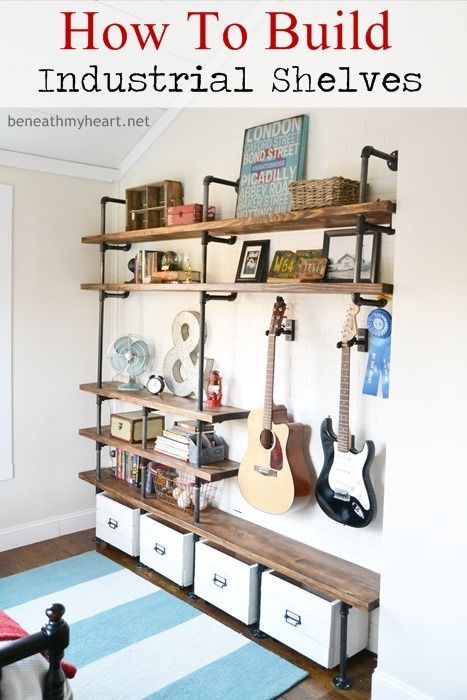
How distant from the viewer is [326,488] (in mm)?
2752

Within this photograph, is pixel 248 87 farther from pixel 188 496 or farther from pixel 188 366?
pixel 188 496

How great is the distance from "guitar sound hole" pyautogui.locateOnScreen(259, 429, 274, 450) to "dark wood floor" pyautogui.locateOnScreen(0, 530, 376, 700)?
0.85 metres

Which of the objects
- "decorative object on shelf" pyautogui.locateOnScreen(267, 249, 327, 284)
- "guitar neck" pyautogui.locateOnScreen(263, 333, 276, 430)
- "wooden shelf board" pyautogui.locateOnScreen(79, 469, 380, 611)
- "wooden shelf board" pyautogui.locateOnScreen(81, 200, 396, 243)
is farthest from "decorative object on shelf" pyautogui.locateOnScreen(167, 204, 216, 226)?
"wooden shelf board" pyautogui.locateOnScreen(79, 469, 380, 611)

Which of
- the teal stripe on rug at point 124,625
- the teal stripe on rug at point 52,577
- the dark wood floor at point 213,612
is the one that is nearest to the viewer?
the dark wood floor at point 213,612

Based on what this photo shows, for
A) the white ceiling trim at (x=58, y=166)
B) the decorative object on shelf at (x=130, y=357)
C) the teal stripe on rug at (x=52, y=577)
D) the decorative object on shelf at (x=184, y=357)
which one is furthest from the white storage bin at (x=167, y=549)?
the white ceiling trim at (x=58, y=166)

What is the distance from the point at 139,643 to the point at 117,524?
1.01 m

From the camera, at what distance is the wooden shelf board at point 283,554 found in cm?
255

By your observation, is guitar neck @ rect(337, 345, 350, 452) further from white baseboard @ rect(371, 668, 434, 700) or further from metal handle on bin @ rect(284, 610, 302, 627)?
white baseboard @ rect(371, 668, 434, 700)

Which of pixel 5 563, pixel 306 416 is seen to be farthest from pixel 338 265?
pixel 5 563

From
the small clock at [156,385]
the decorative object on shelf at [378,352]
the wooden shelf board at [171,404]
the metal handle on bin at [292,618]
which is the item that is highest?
the decorative object on shelf at [378,352]

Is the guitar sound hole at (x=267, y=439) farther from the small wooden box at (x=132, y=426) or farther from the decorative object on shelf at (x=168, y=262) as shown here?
the decorative object on shelf at (x=168, y=262)

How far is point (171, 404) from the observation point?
3379 mm

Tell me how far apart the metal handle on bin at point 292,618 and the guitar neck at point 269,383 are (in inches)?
31.5

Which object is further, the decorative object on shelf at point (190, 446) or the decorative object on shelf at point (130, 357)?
the decorative object on shelf at point (130, 357)
